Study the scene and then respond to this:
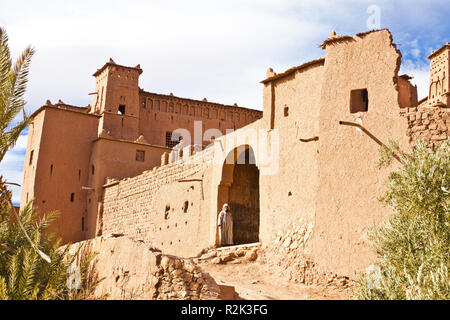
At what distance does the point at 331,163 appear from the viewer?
1251 centimetres

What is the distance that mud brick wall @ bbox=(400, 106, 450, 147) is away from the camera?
10984 millimetres

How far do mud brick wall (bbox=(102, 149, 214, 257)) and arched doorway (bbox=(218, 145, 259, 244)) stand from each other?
2.82 feet

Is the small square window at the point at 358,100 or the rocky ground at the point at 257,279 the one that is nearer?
the rocky ground at the point at 257,279

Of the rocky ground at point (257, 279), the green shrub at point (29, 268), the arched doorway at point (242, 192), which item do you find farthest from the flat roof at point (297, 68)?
the green shrub at point (29, 268)

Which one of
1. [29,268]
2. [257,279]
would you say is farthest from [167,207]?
[29,268]

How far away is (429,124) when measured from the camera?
11109 millimetres

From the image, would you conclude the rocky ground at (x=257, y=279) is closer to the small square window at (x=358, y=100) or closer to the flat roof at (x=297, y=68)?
the small square window at (x=358, y=100)

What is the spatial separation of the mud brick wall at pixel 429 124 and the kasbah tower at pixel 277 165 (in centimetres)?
2

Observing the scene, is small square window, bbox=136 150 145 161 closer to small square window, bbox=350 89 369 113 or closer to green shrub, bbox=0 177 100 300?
small square window, bbox=350 89 369 113

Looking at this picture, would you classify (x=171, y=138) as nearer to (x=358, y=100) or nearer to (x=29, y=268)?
(x=358, y=100)

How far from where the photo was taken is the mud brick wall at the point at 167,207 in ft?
59.3

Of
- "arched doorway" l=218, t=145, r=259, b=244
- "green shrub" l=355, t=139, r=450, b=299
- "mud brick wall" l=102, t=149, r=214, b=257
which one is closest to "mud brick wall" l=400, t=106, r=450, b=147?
"green shrub" l=355, t=139, r=450, b=299

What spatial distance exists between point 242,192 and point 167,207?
340 cm
